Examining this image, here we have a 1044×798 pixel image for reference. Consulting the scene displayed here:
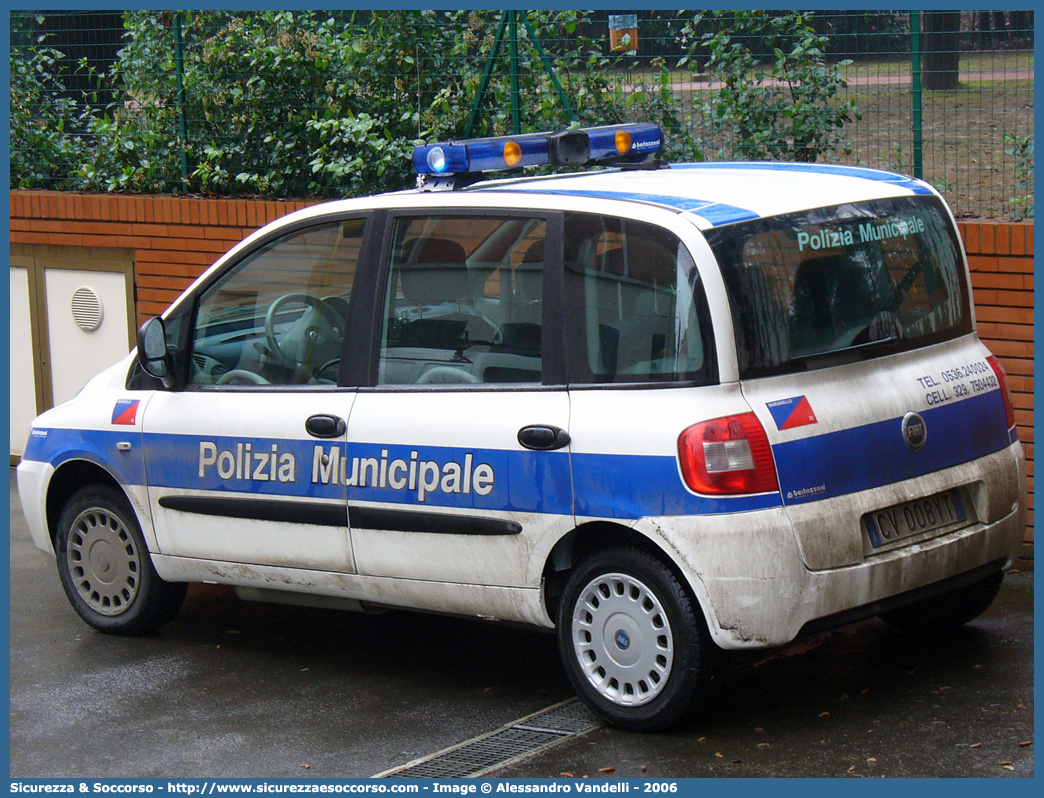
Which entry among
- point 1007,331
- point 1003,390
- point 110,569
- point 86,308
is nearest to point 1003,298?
point 1007,331

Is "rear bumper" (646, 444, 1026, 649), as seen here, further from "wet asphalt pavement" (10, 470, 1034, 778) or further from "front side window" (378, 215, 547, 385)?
"front side window" (378, 215, 547, 385)

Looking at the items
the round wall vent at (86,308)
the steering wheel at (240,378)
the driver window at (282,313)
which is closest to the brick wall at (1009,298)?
the driver window at (282,313)

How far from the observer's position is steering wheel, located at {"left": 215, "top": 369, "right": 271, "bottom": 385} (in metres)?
5.81

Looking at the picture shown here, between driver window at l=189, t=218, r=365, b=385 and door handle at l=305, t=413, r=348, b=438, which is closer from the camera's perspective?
door handle at l=305, t=413, r=348, b=438

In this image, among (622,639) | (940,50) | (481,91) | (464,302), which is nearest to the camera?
(622,639)

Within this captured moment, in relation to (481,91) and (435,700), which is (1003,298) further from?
(481,91)

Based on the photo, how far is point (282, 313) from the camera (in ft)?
19.2

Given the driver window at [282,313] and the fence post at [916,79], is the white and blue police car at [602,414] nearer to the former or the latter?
the driver window at [282,313]

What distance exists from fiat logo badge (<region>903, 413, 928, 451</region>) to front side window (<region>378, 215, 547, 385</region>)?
4.12ft

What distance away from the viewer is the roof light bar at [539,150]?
18.5 feet

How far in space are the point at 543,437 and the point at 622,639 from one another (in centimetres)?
73

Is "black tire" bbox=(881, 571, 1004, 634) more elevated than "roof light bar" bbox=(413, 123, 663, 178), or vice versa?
"roof light bar" bbox=(413, 123, 663, 178)

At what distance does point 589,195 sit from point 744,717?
189 centimetres

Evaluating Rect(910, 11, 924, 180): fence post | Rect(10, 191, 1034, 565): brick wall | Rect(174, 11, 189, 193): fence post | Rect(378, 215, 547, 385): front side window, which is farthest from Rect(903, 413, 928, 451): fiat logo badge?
Rect(174, 11, 189, 193): fence post
